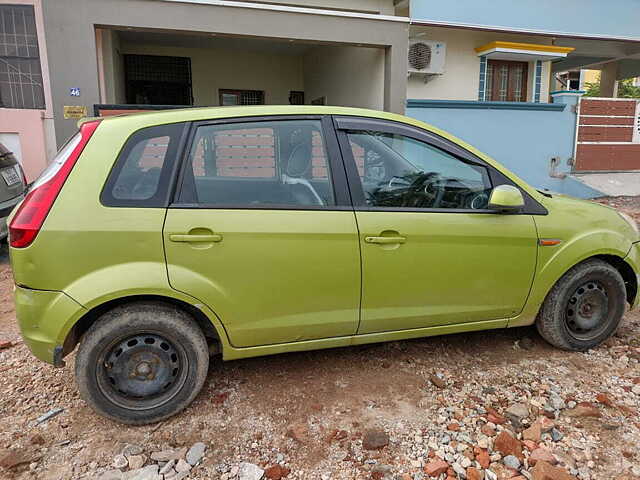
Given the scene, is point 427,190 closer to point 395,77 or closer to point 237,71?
point 395,77

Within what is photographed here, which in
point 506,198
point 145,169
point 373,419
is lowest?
point 373,419

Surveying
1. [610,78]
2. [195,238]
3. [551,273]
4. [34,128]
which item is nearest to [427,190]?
[551,273]

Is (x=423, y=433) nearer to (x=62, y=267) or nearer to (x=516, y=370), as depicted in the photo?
(x=516, y=370)

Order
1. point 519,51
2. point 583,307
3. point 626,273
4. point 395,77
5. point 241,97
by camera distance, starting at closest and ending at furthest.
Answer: point 583,307, point 626,273, point 395,77, point 519,51, point 241,97

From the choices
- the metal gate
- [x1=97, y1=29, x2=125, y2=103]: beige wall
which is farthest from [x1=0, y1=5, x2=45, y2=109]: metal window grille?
the metal gate

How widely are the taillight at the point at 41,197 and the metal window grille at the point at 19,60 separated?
21.5ft

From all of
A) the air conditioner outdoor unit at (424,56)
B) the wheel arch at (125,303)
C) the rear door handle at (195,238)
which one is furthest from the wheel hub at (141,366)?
the air conditioner outdoor unit at (424,56)

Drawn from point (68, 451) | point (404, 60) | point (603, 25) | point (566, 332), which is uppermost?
point (603, 25)

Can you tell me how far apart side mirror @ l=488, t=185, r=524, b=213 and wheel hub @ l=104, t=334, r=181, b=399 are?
2.11 metres

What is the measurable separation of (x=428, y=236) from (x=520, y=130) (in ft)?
28.5

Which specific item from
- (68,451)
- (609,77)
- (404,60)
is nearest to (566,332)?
(68,451)

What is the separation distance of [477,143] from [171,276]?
29.8 feet

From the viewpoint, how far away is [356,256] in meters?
2.78

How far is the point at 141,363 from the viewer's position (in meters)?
2.60
